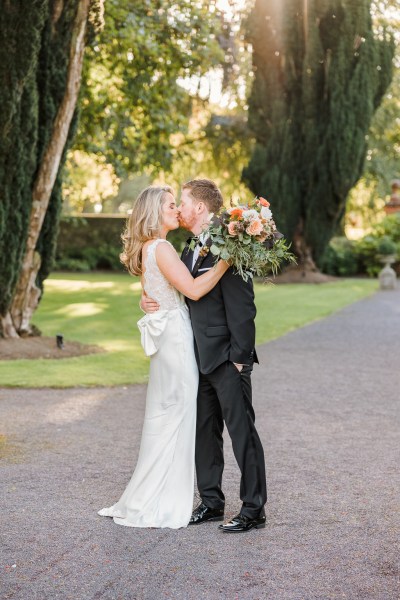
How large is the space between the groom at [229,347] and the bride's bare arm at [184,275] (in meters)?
0.07

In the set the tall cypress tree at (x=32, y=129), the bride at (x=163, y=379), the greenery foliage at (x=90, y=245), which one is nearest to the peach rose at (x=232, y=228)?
the bride at (x=163, y=379)

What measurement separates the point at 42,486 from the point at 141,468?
92cm

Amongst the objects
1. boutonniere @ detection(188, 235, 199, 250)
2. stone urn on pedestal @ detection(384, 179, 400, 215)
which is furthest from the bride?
stone urn on pedestal @ detection(384, 179, 400, 215)

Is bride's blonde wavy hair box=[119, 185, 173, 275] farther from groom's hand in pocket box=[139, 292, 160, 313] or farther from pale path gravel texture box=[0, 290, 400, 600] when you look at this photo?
pale path gravel texture box=[0, 290, 400, 600]

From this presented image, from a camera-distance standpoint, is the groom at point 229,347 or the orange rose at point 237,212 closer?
the orange rose at point 237,212

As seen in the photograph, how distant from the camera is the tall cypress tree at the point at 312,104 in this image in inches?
1034

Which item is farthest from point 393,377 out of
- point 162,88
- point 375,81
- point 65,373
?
point 375,81

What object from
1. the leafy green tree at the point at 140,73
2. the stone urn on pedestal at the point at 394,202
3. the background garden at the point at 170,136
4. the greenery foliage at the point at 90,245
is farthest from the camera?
the stone urn on pedestal at the point at 394,202

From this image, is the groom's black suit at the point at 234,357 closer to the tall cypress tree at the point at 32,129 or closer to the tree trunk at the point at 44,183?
the tall cypress tree at the point at 32,129

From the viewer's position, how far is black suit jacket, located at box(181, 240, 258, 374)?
4617mm

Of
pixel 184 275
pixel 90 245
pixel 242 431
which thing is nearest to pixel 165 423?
pixel 242 431

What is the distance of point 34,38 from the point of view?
10664 mm

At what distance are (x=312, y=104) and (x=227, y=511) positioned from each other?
76.8ft

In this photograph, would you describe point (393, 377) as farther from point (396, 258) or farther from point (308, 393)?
point (396, 258)
